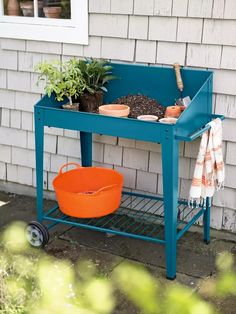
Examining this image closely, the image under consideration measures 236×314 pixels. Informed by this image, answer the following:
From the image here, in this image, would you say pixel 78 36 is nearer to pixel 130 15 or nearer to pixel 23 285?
pixel 130 15

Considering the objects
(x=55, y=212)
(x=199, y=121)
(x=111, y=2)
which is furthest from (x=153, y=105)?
(x=55, y=212)

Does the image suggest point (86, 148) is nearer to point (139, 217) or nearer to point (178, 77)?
point (139, 217)

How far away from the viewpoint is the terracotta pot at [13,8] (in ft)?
13.9

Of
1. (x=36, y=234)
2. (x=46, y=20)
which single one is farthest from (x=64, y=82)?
(x=36, y=234)

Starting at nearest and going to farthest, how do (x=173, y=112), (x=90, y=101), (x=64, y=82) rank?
(x=173, y=112), (x=64, y=82), (x=90, y=101)

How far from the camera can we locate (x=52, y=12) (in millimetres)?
4062

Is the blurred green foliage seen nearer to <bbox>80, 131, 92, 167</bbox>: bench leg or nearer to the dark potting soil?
<bbox>80, 131, 92, 167</bbox>: bench leg

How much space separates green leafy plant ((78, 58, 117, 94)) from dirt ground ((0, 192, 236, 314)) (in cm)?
97

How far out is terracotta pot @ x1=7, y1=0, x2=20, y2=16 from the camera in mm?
4223

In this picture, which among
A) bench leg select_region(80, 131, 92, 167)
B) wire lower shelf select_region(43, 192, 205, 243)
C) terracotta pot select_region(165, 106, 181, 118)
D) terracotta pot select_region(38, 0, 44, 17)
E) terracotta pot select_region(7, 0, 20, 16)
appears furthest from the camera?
terracotta pot select_region(7, 0, 20, 16)

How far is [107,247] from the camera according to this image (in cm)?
368

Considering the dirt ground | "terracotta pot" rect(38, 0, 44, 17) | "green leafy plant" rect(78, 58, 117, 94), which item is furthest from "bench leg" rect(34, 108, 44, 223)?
"terracotta pot" rect(38, 0, 44, 17)

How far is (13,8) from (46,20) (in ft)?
1.12

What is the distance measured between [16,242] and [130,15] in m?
1.63
